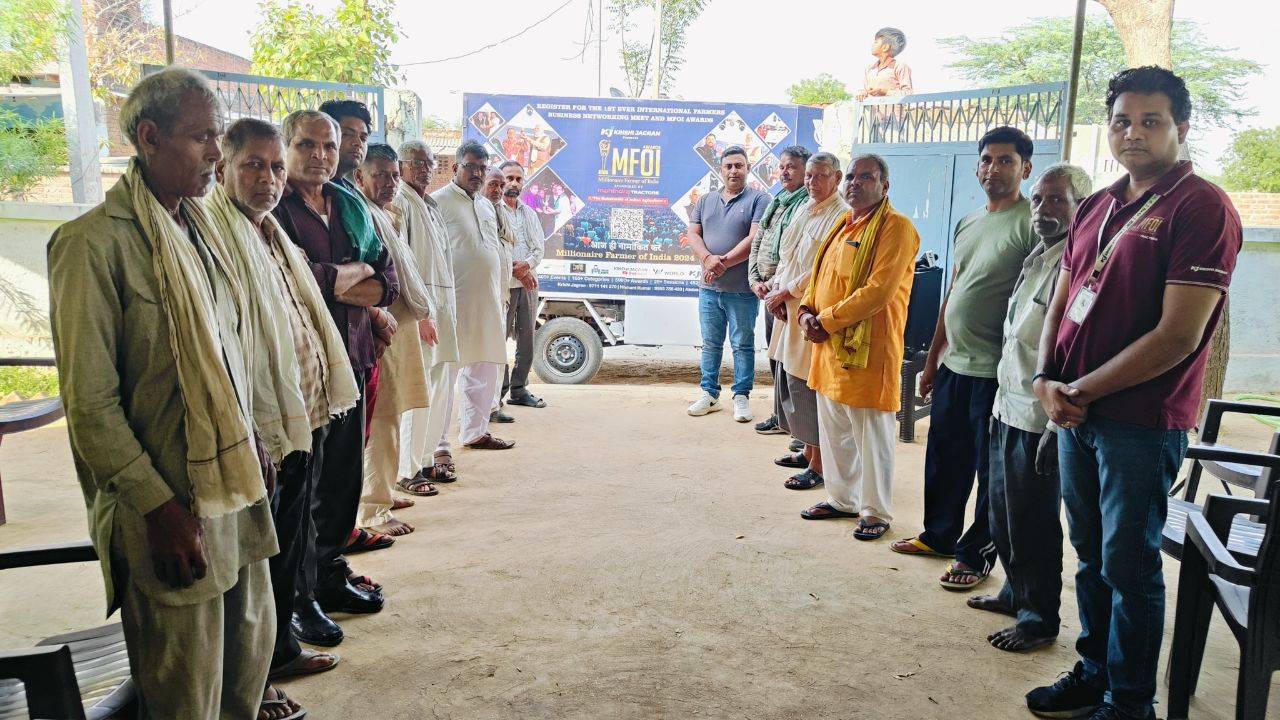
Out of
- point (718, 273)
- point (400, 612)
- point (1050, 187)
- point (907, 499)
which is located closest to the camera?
point (1050, 187)

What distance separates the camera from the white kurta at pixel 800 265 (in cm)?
472

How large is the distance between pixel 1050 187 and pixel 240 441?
2.61 meters

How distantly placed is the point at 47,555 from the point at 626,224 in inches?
254

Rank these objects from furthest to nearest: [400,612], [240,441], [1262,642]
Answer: [400,612] → [1262,642] → [240,441]

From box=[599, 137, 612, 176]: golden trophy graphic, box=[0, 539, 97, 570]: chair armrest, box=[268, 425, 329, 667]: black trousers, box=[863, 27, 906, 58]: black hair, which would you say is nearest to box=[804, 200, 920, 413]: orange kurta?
box=[268, 425, 329, 667]: black trousers

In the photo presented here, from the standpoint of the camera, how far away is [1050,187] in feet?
9.38

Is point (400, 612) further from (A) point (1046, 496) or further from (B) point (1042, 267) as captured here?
(B) point (1042, 267)

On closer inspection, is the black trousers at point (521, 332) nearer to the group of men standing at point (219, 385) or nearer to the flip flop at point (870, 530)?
the flip flop at point (870, 530)

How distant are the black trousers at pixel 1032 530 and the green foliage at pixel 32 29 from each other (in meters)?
9.49

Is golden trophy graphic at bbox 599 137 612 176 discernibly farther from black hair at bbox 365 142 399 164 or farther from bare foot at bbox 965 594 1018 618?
bare foot at bbox 965 594 1018 618

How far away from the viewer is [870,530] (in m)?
4.04

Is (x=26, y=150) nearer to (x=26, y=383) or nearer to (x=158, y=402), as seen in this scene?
(x=26, y=383)

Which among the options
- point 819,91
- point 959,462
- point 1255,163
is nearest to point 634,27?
point 819,91

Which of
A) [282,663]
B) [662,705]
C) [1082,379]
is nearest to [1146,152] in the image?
[1082,379]
